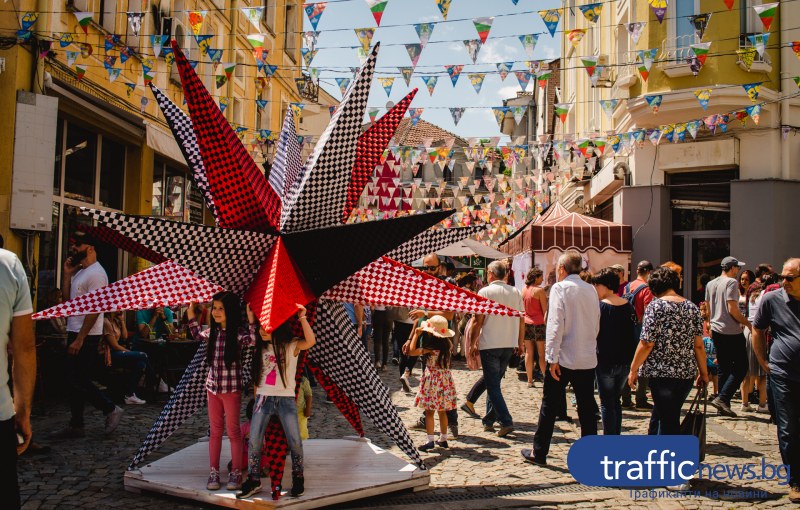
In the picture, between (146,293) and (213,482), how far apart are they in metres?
1.51

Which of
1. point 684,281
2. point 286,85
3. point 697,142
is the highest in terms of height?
point 286,85

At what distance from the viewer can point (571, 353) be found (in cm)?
659

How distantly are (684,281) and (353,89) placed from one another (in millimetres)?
12555

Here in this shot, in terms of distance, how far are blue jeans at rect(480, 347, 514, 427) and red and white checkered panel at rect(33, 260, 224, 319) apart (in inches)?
142

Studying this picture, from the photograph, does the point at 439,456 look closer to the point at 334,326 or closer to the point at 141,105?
the point at 334,326

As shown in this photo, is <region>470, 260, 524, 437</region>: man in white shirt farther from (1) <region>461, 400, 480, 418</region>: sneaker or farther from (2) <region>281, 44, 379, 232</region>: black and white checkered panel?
(2) <region>281, 44, 379, 232</region>: black and white checkered panel

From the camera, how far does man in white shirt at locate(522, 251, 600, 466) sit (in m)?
6.57

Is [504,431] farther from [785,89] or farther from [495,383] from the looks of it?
[785,89]

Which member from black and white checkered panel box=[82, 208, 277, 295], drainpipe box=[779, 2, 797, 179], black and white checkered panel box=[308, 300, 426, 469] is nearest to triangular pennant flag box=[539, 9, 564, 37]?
black and white checkered panel box=[308, 300, 426, 469]

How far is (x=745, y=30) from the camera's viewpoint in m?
14.9

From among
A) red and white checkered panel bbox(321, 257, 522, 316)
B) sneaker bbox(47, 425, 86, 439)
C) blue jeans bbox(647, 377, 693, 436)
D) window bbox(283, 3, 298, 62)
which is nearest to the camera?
red and white checkered panel bbox(321, 257, 522, 316)

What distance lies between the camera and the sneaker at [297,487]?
5.33m

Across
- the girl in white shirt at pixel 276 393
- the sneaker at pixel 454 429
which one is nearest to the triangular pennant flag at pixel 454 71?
the sneaker at pixel 454 429

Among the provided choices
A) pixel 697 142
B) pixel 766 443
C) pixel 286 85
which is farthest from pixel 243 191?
pixel 286 85
